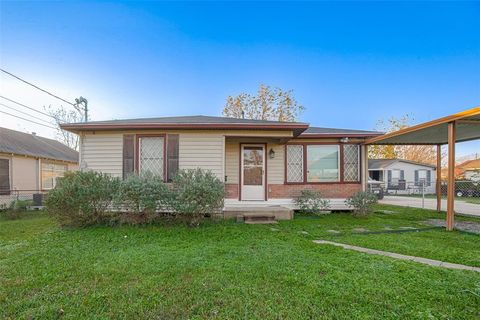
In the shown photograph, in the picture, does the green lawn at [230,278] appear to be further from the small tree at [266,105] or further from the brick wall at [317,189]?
the small tree at [266,105]

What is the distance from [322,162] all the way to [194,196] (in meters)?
4.87

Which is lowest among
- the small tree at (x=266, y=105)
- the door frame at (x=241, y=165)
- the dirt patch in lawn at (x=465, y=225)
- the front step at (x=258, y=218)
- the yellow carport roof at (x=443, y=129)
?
the dirt patch in lawn at (x=465, y=225)

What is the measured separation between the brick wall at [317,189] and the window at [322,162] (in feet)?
1.02

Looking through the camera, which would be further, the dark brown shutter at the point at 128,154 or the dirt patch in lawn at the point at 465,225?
the dark brown shutter at the point at 128,154

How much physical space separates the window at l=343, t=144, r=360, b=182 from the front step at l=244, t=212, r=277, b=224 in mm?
3334

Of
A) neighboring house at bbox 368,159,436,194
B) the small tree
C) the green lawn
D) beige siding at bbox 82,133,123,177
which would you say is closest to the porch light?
the green lawn

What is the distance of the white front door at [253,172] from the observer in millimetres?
7934

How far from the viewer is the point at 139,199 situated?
5543 mm

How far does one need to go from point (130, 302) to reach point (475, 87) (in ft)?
72.1

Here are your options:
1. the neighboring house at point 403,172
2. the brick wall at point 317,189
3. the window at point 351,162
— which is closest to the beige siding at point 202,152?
the brick wall at point 317,189

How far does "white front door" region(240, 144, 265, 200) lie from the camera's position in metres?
7.93

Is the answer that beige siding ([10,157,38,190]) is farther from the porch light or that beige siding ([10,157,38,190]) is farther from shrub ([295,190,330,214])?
shrub ([295,190,330,214])

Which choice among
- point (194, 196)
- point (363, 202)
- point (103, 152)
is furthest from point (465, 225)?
point (103, 152)

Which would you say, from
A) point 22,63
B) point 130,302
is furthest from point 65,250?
point 22,63
